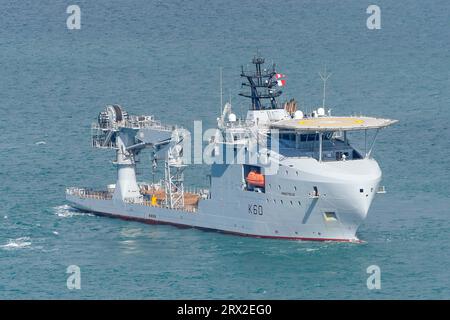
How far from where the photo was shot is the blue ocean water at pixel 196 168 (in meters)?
94.9

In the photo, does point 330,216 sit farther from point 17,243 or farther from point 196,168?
point 196,168

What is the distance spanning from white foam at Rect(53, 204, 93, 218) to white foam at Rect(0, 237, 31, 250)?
8850 mm

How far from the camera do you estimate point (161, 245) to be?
104 meters

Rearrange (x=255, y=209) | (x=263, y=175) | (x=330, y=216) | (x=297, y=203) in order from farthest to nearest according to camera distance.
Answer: (x=255, y=209)
(x=263, y=175)
(x=297, y=203)
(x=330, y=216)

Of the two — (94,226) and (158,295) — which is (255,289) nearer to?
(158,295)

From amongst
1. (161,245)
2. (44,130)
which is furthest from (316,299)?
(44,130)

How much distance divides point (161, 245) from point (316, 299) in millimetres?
17432

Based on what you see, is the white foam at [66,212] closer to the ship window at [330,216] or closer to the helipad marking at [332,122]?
the helipad marking at [332,122]

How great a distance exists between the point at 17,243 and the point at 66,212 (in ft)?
38.4

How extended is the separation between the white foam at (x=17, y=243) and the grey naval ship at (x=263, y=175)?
1185 cm

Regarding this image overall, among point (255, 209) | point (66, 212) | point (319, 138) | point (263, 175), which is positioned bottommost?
point (66, 212)

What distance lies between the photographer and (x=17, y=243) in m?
105

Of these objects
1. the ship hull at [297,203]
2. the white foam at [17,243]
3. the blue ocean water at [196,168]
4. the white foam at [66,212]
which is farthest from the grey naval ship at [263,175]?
the white foam at [17,243]

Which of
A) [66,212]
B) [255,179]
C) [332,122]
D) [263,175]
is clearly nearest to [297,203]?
[263,175]
